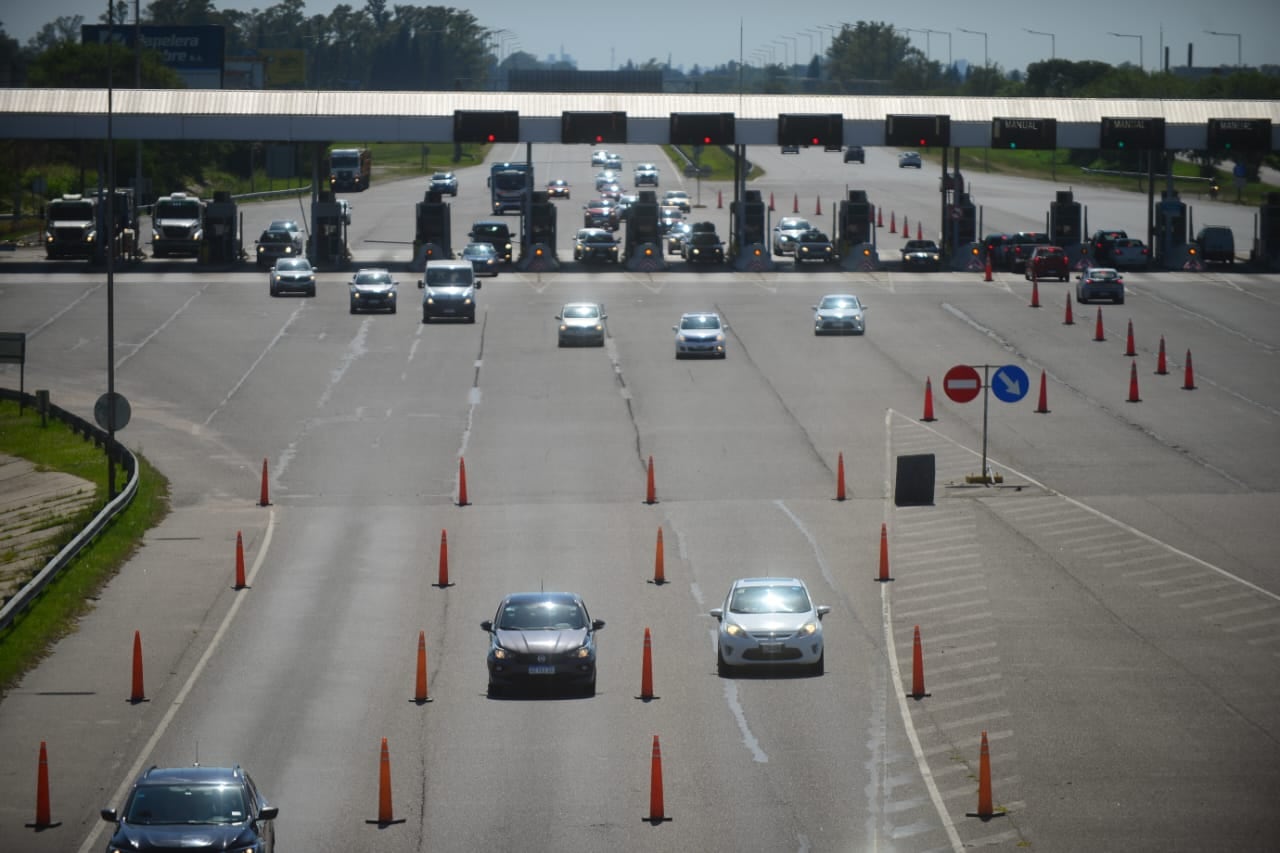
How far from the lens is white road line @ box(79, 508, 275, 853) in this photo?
1947 centimetres

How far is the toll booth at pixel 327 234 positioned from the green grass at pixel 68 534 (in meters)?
28.2

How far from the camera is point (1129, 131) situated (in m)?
80.1

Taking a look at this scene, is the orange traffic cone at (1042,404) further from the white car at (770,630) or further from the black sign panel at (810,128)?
the black sign panel at (810,128)

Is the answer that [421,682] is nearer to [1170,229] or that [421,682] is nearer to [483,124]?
[483,124]

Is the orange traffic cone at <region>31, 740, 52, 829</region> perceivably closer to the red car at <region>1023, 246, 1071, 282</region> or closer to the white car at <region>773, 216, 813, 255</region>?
the red car at <region>1023, 246, 1071, 282</region>

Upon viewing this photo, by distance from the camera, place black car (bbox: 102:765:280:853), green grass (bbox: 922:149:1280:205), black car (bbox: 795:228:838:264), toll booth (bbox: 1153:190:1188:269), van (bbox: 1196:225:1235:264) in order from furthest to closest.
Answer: green grass (bbox: 922:149:1280:205)
black car (bbox: 795:228:838:264)
toll booth (bbox: 1153:190:1188:269)
van (bbox: 1196:225:1235:264)
black car (bbox: 102:765:280:853)

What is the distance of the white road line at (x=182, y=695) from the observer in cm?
1947

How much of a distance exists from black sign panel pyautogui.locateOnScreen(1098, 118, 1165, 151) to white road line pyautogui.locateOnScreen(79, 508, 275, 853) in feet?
172

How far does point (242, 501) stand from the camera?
128 ft

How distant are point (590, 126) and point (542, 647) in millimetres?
56381

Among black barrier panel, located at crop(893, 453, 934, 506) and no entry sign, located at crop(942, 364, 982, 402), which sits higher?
no entry sign, located at crop(942, 364, 982, 402)

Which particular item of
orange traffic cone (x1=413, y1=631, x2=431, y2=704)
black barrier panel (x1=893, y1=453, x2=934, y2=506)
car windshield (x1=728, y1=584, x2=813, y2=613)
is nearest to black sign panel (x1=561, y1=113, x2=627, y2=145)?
black barrier panel (x1=893, y1=453, x2=934, y2=506)

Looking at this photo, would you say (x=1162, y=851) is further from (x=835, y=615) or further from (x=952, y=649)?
(x=835, y=615)

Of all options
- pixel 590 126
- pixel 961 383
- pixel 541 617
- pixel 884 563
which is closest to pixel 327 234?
pixel 590 126
